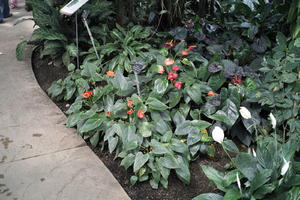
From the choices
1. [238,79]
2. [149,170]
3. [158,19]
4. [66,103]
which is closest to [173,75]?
[238,79]

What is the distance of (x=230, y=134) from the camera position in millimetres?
3037

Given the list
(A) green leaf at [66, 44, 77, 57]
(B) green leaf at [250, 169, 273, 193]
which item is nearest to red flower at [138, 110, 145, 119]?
(B) green leaf at [250, 169, 273, 193]

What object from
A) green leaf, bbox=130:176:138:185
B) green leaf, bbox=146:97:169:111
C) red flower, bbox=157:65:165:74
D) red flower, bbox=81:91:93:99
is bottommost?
green leaf, bbox=130:176:138:185

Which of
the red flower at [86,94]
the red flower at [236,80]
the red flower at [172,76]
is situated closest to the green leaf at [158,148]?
the red flower at [172,76]

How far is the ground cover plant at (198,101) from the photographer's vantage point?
229cm

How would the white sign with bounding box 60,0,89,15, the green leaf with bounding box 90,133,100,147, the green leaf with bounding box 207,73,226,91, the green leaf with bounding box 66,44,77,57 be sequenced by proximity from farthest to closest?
the green leaf with bounding box 66,44,77,57 < the white sign with bounding box 60,0,89,15 < the green leaf with bounding box 207,73,226,91 < the green leaf with bounding box 90,133,100,147

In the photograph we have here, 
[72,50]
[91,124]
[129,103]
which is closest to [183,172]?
[129,103]

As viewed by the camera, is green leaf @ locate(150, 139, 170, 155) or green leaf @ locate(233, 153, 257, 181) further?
green leaf @ locate(150, 139, 170, 155)

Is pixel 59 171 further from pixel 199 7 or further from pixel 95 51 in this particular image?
pixel 199 7

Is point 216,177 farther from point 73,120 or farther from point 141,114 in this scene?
point 73,120

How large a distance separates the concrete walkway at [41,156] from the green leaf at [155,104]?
57cm

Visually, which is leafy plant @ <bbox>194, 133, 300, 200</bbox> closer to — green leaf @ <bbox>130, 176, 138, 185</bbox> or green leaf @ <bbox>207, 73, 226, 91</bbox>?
green leaf @ <bbox>130, 176, 138, 185</bbox>

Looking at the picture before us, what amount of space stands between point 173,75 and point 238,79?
54cm

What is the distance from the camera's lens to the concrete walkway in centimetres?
243
